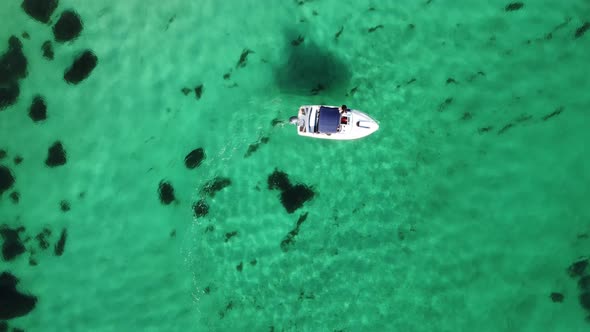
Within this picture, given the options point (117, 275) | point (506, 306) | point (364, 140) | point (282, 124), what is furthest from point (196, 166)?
point (506, 306)

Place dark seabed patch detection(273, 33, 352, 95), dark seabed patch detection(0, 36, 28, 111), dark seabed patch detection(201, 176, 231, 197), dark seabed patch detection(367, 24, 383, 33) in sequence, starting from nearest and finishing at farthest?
1. dark seabed patch detection(367, 24, 383, 33)
2. dark seabed patch detection(273, 33, 352, 95)
3. dark seabed patch detection(201, 176, 231, 197)
4. dark seabed patch detection(0, 36, 28, 111)

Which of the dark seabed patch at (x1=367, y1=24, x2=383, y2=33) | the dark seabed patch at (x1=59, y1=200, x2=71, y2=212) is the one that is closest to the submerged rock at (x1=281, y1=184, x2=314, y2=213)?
the dark seabed patch at (x1=367, y1=24, x2=383, y2=33)

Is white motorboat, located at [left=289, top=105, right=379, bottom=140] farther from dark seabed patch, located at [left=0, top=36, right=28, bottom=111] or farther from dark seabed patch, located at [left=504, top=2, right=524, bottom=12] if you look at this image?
dark seabed patch, located at [left=0, top=36, right=28, bottom=111]

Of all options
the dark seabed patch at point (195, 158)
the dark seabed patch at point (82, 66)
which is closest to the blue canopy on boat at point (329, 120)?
the dark seabed patch at point (195, 158)

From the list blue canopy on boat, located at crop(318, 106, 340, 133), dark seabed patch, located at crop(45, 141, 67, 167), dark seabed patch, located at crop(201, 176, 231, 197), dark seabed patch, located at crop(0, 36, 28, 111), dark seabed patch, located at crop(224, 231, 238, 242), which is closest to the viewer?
blue canopy on boat, located at crop(318, 106, 340, 133)

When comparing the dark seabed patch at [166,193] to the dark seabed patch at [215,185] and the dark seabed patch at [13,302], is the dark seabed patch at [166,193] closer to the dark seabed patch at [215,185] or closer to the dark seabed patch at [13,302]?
the dark seabed patch at [215,185]
